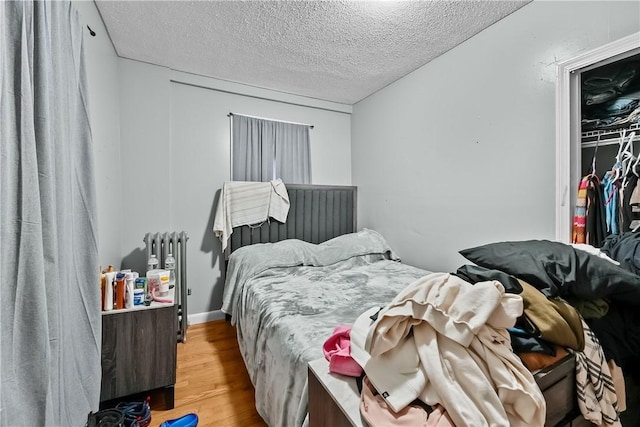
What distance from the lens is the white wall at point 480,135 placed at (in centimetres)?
171

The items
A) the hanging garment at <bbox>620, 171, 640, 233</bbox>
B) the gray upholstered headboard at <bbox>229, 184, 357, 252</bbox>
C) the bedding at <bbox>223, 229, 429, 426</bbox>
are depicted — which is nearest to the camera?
the bedding at <bbox>223, 229, 429, 426</bbox>

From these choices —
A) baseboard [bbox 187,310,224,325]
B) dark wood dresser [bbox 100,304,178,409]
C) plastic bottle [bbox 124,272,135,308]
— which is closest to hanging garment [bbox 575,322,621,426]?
dark wood dresser [bbox 100,304,178,409]

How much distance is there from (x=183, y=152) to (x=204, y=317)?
1.74m

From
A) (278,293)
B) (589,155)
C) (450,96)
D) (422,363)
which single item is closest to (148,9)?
(278,293)

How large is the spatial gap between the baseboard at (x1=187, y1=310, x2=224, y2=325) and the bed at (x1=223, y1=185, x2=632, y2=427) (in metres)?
0.65

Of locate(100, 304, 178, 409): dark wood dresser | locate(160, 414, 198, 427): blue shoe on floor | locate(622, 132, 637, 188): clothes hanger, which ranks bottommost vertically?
locate(160, 414, 198, 427): blue shoe on floor

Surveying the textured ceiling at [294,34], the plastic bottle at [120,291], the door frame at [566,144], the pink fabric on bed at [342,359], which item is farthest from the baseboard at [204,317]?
the door frame at [566,144]

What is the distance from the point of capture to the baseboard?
284 cm

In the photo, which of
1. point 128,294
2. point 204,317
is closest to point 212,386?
point 128,294

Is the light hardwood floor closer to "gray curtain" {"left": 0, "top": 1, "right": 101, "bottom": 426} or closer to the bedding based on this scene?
the bedding

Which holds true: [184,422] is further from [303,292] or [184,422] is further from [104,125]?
[104,125]

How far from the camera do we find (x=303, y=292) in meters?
1.92

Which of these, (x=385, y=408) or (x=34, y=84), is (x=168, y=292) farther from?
(x=385, y=408)

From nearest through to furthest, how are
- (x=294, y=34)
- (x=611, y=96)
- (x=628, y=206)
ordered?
(x=628, y=206) < (x=611, y=96) < (x=294, y=34)
